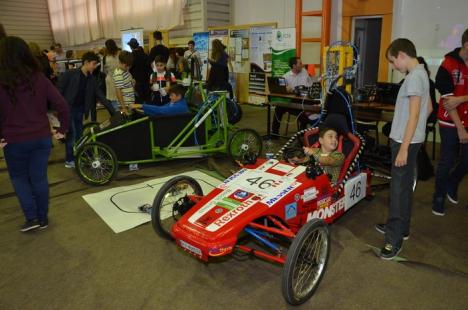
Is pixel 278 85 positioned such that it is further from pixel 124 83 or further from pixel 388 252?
pixel 388 252

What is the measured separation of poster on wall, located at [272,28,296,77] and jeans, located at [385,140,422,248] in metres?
5.98

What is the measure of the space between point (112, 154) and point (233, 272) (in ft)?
7.64

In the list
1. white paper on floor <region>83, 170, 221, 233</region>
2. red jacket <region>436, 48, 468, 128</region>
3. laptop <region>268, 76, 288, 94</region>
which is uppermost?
red jacket <region>436, 48, 468, 128</region>

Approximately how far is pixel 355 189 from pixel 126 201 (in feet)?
7.20

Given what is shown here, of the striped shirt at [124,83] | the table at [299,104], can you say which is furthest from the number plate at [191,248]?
the striped shirt at [124,83]

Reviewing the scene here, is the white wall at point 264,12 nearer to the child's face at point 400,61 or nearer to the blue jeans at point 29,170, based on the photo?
the child's face at point 400,61

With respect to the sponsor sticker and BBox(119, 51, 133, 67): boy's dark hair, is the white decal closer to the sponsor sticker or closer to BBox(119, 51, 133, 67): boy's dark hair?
the sponsor sticker

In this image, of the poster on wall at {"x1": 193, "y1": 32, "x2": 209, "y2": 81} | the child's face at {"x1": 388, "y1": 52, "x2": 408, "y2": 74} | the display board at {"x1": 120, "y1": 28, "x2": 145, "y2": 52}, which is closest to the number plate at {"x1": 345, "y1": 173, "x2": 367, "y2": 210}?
the child's face at {"x1": 388, "y1": 52, "x2": 408, "y2": 74}

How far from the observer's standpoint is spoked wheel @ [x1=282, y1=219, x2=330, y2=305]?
2150 mm

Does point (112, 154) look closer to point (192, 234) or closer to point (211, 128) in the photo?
point (211, 128)

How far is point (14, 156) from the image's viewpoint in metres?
2.99

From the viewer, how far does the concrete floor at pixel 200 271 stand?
235 cm

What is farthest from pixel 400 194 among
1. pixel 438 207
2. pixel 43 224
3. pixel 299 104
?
pixel 299 104

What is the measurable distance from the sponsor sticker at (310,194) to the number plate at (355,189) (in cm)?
55
